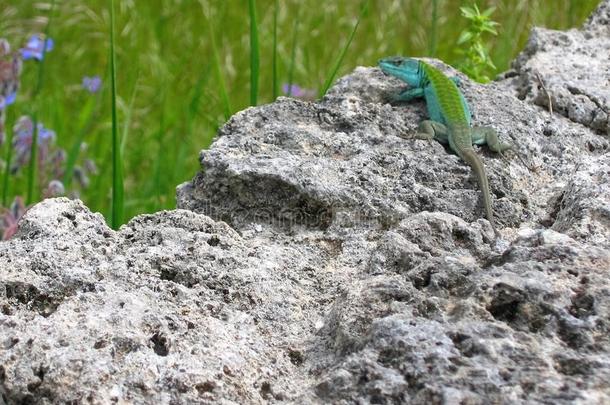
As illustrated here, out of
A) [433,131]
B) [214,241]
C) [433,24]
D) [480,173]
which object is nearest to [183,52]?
[433,24]

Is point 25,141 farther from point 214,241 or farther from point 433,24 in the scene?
point 214,241

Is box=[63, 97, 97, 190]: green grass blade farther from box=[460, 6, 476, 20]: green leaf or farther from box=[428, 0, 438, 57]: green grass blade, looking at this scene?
box=[460, 6, 476, 20]: green leaf

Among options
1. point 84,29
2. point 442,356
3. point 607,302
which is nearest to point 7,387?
point 442,356

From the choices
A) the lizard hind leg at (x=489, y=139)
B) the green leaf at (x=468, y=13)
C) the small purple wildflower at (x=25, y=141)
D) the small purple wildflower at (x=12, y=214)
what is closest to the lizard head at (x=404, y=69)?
the green leaf at (x=468, y=13)

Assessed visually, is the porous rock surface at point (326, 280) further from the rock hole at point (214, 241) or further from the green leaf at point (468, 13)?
the green leaf at point (468, 13)

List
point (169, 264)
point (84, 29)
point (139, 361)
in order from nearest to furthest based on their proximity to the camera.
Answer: point (139, 361) → point (169, 264) → point (84, 29)

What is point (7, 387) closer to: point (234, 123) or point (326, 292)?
point (326, 292)

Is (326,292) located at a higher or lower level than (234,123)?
lower
